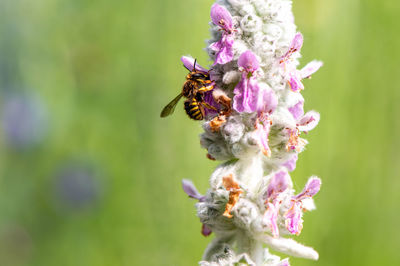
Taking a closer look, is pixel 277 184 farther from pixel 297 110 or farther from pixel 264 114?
pixel 297 110

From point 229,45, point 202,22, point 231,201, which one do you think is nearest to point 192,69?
point 229,45

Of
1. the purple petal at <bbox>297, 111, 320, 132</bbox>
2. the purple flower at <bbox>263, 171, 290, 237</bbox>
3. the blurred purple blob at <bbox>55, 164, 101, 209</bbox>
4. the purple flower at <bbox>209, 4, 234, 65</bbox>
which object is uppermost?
the blurred purple blob at <bbox>55, 164, 101, 209</bbox>

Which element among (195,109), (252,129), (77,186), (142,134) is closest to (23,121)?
(77,186)

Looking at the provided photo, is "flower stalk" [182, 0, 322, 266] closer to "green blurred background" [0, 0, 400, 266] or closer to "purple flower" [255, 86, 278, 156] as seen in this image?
"purple flower" [255, 86, 278, 156]

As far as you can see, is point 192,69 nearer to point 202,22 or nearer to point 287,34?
point 287,34

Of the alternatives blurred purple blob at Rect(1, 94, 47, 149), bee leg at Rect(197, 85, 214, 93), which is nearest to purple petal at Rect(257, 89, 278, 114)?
bee leg at Rect(197, 85, 214, 93)

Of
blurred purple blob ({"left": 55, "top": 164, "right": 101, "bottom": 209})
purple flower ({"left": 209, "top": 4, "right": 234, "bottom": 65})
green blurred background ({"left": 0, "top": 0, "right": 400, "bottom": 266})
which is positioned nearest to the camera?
purple flower ({"left": 209, "top": 4, "right": 234, "bottom": 65})
